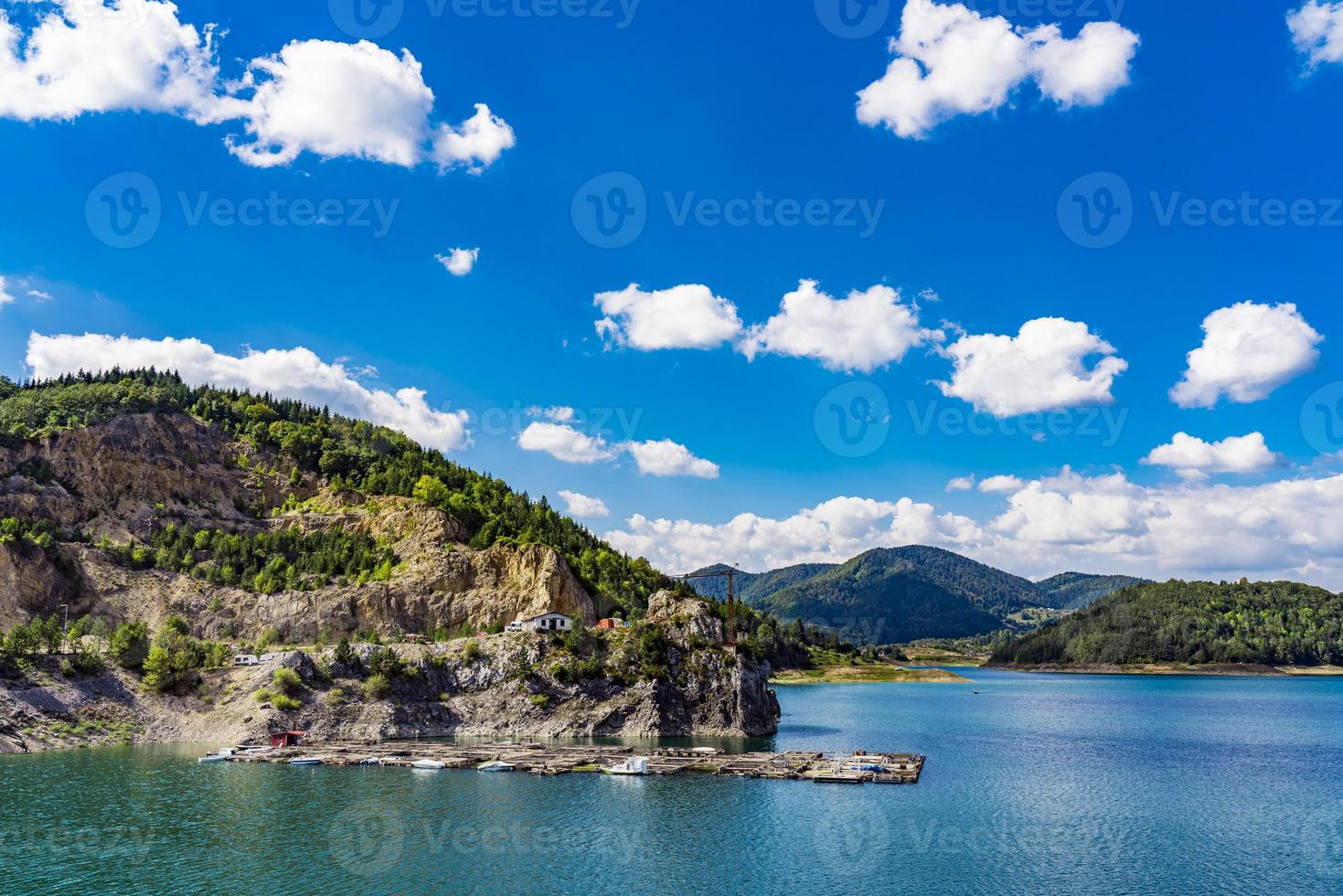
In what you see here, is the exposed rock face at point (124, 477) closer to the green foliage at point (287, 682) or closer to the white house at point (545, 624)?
the green foliage at point (287, 682)

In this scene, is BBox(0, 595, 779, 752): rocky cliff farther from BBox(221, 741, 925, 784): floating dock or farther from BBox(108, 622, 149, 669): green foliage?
BBox(221, 741, 925, 784): floating dock

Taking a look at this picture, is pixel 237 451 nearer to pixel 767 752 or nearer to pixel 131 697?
pixel 131 697

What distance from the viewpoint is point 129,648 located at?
356 feet

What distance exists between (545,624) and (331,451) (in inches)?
2998

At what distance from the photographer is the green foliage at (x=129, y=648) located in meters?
108

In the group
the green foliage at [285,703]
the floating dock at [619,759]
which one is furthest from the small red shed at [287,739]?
the green foliage at [285,703]

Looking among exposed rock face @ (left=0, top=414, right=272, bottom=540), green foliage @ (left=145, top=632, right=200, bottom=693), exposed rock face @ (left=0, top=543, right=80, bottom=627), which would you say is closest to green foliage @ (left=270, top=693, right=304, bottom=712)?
green foliage @ (left=145, top=632, right=200, bottom=693)

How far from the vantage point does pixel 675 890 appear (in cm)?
5059

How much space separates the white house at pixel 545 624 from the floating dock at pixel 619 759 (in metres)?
27.7

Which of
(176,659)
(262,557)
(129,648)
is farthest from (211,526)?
(176,659)

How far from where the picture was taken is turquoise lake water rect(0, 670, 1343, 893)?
52.0m

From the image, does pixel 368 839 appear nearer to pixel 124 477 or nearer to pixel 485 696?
pixel 485 696

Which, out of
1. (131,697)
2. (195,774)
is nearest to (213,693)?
(131,697)

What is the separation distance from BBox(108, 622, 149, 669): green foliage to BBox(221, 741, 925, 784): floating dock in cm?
2407
